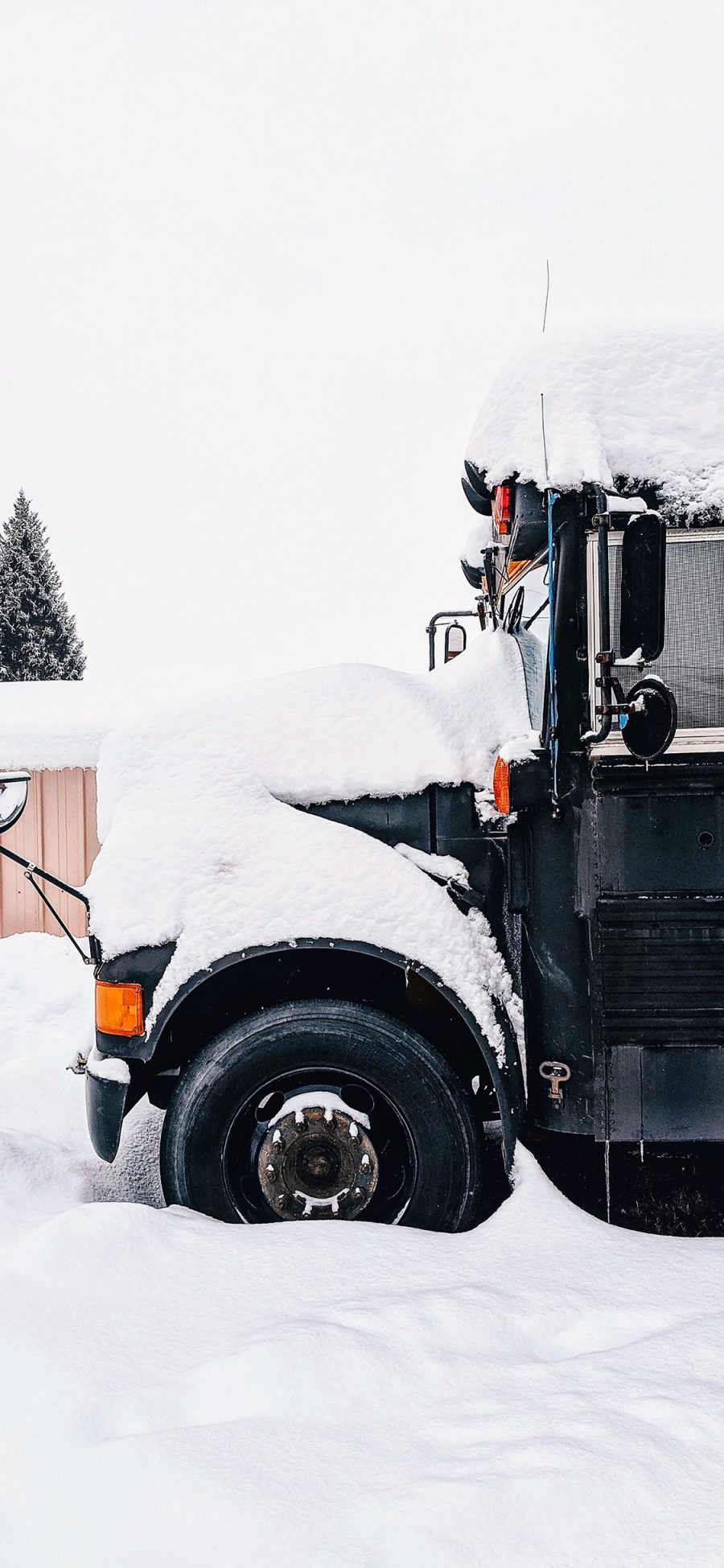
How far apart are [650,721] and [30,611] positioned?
21.5 metres

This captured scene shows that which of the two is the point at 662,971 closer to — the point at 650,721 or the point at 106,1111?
the point at 650,721

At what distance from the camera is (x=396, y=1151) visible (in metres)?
2.67

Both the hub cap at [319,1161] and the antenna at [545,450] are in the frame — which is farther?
the hub cap at [319,1161]

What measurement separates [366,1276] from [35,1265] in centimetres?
82

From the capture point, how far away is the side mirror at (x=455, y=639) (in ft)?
14.2

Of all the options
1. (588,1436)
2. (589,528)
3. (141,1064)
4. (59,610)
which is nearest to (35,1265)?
(141,1064)

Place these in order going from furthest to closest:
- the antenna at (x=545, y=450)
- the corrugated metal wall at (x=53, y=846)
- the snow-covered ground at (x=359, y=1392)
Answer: the corrugated metal wall at (x=53, y=846) < the antenna at (x=545, y=450) < the snow-covered ground at (x=359, y=1392)

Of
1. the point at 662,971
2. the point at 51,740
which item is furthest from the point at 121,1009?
the point at 51,740

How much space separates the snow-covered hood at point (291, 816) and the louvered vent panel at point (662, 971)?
1.09ft

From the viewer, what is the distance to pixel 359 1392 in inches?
72.4

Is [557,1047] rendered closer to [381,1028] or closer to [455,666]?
[381,1028]

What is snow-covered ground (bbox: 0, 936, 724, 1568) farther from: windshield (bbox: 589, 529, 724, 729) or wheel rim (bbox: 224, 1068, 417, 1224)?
windshield (bbox: 589, 529, 724, 729)

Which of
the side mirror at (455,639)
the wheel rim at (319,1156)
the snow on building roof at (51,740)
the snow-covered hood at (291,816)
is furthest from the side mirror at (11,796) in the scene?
the snow on building roof at (51,740)

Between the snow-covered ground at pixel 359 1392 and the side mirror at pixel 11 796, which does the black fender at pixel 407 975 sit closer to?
the snow-covered ground at pixel 359 1392
